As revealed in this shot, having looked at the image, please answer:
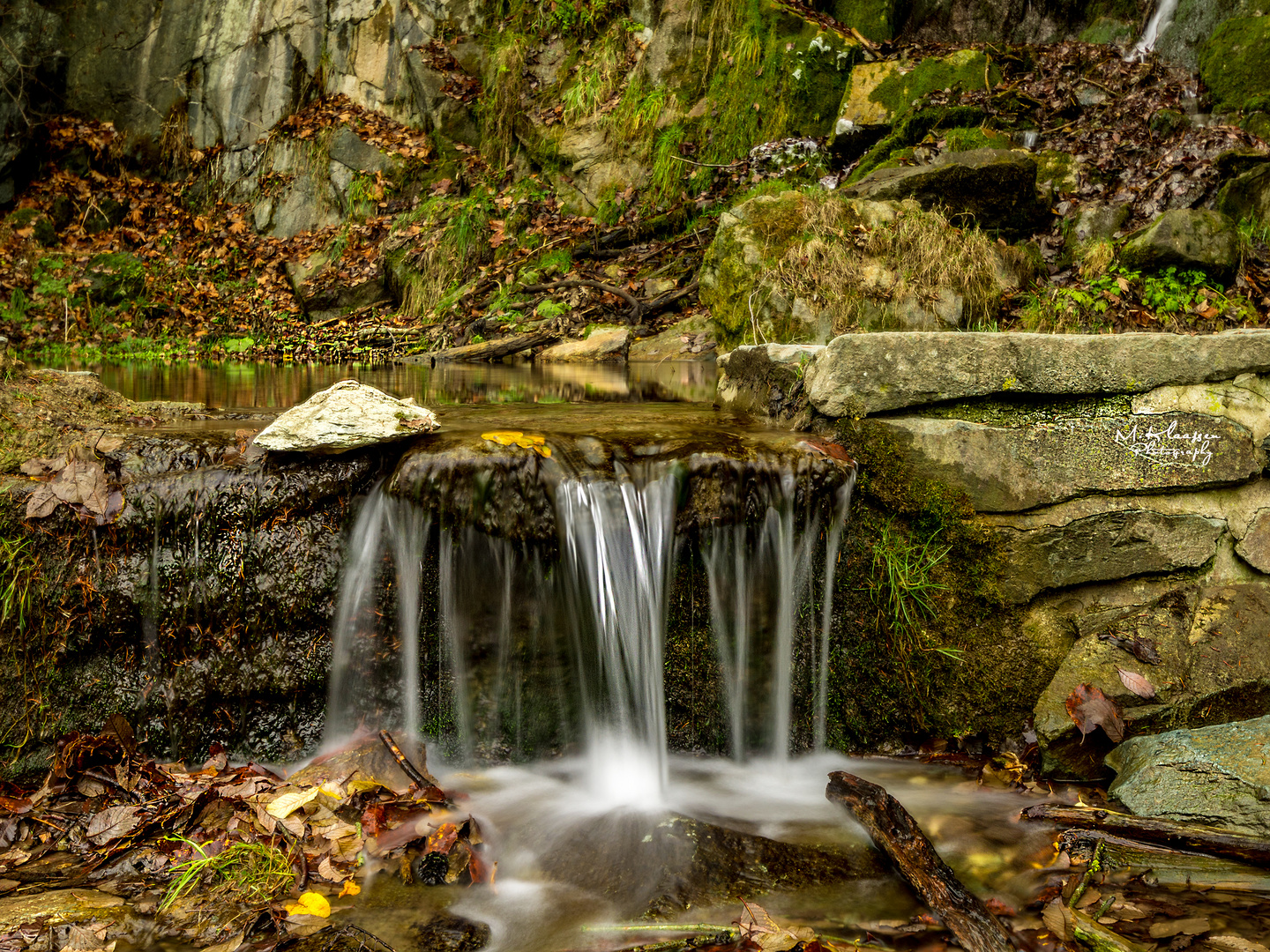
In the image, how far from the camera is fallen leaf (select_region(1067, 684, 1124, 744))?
3.00m

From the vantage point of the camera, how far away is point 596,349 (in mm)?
9602

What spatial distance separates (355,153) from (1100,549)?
14.3m

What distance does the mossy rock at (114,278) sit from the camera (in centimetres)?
1253

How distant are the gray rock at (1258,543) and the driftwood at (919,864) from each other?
202 cm

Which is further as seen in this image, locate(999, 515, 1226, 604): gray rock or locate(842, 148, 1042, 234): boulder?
locate(842, 148, 1042, 234): boulder

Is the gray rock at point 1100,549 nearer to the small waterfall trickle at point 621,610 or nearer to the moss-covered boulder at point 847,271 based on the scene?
the small waterfall trickle at point 621,610

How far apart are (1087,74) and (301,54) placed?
43.9 ft

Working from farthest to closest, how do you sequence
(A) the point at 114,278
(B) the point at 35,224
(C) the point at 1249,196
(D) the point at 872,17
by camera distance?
(B) the point at 35,224, (A) the point at 114,278, (D) the point at 872,17, (C) the point at 1249,196

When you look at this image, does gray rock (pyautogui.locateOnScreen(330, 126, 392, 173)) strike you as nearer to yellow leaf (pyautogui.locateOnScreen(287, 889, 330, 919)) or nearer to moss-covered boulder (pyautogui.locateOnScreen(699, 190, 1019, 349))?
moss-covered boulder (pyautogui.locateOnScreen(699, 190, 1019, 349))

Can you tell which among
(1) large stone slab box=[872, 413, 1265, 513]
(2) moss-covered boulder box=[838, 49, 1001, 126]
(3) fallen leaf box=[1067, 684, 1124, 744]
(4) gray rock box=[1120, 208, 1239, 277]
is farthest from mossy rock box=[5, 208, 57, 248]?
(3) fallen leaf box=[1067, 684, 1124, 744]

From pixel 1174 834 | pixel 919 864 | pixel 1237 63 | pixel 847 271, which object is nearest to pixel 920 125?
pixel 1237 63

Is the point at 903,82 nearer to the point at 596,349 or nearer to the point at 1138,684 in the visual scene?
the point at 596,349

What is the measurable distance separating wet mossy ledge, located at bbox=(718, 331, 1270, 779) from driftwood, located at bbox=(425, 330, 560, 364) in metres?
7.16

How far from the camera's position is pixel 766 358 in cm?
414
